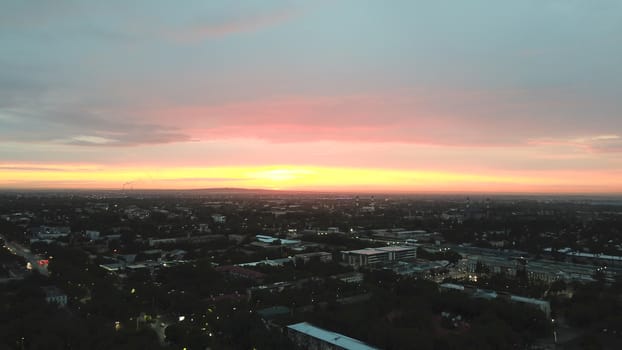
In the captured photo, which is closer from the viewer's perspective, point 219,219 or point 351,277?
point 351,277

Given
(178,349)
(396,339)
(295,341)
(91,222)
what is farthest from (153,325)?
(91,222)

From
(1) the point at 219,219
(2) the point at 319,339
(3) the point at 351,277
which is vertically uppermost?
(1) the point at 219,219

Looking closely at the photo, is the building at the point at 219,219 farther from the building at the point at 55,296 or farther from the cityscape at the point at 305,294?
the building at the point at 55,296

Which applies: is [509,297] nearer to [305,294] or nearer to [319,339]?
[305,294]

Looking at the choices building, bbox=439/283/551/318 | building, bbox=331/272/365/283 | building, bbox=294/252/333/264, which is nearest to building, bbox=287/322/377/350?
building, bbox=439/283/551/318

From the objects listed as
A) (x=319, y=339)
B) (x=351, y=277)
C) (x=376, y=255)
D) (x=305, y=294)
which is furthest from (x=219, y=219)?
(x=319, y=339)

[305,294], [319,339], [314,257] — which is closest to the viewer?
[319,339]
